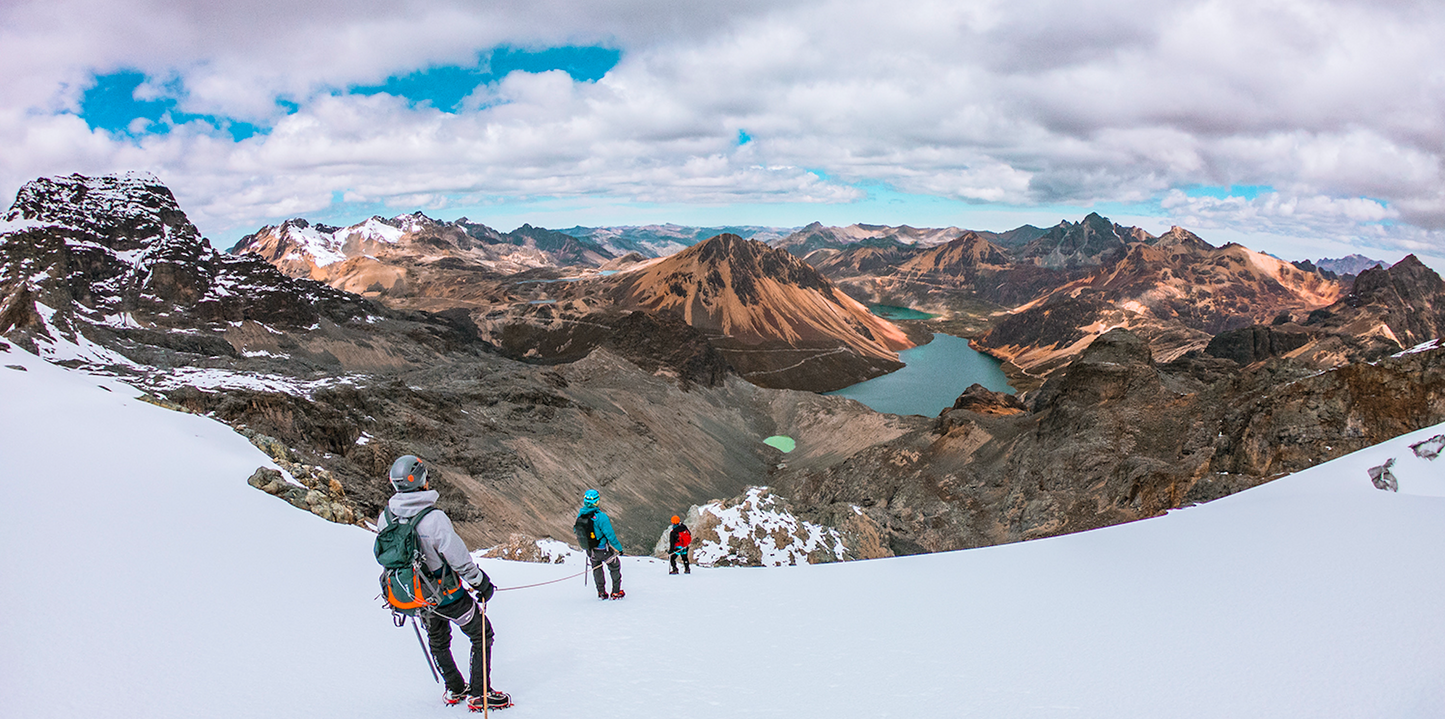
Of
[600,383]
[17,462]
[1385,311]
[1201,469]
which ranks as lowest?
[1201,469]

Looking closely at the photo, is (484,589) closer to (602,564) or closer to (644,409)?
(602,564)

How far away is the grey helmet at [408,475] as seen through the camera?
22.5 ft

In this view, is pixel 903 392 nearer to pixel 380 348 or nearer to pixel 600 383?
pixel 600 383

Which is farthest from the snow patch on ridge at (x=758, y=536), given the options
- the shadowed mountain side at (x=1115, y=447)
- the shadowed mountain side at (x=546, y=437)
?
the shadowed mountain side at (x=546, y=437)

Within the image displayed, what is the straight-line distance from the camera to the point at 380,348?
130375 mm

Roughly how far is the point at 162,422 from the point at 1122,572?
21.2 meters

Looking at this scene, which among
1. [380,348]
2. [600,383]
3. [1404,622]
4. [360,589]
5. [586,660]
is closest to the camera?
[1404,622]

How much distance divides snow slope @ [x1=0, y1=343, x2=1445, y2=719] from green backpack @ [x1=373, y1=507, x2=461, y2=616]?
985mm

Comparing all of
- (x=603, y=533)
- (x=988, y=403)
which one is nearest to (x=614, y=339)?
(x=988, y=403)

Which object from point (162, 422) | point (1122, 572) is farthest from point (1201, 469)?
point (162, 422)

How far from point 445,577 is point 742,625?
4550 millimetres

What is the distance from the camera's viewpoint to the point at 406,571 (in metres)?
7.00

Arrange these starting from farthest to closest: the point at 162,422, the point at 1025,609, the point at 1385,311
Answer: the point at 1385,311 → the point at 162,422 → the point at 1025,609

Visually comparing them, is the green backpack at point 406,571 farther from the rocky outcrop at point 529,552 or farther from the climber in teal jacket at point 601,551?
the rocky outcrop at point 529,552
